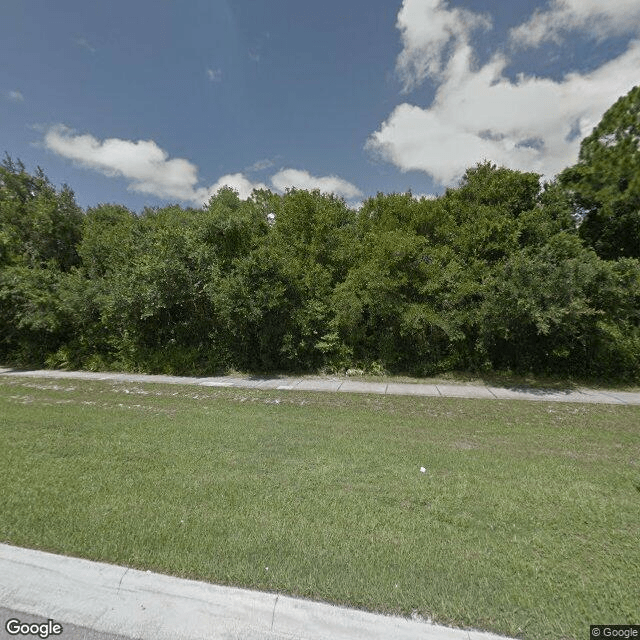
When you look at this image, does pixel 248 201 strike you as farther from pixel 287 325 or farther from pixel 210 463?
pixel 210 463

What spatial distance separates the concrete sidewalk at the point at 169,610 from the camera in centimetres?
212

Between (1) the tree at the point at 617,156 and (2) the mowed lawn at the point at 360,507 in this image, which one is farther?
(1) the tree at the point at 617,156

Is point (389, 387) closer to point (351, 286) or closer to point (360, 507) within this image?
point (351, 286)

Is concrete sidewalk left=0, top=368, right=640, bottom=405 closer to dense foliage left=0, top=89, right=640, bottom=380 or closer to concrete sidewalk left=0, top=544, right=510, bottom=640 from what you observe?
dense foliage left=0, top=89, right=640, bottom=380

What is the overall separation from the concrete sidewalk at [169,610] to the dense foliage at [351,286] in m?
7.58

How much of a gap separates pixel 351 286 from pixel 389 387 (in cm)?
302

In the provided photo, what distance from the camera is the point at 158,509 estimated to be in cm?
328

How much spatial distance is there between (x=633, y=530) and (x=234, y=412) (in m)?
5.72

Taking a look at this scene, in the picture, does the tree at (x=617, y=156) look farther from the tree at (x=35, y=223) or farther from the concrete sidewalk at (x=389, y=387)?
the tree at (x=35, y=223)

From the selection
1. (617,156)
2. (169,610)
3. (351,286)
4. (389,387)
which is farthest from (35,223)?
(617,156)

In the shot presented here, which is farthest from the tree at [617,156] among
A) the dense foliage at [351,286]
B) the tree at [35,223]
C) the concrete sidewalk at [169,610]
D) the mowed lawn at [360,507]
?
the tree at [35,223]

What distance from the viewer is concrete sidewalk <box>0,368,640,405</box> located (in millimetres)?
8336

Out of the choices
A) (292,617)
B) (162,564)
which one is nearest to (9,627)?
(162,564)

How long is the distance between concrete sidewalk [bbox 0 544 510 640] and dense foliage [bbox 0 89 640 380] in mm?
7585
